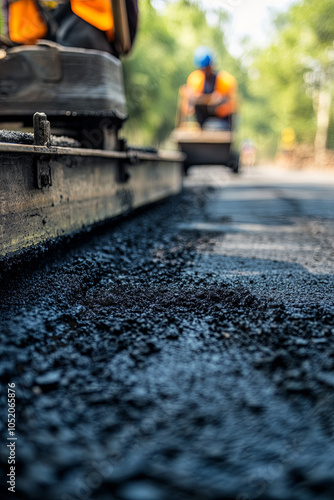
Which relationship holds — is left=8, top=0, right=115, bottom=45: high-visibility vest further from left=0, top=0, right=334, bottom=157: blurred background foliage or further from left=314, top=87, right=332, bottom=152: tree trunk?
left=314, top=87, right=332, bottom=152: tree trunk

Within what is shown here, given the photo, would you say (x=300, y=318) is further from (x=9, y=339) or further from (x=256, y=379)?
(x=9, y=339)

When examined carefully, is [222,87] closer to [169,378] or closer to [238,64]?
[169,378]

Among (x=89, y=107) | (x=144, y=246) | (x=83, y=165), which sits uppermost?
(x=89, y=107)

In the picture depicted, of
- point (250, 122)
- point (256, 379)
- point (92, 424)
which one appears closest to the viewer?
point (92, 424)

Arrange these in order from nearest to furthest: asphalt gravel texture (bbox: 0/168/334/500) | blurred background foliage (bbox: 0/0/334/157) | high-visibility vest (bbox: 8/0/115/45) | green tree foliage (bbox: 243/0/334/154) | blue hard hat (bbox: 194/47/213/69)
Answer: asphalt gravel texture (bbox: 0/168/334/500)
high-visibility vest (bbox: 8/0/115/45)
blue hard hat (bbox: 194/47/213/69)
blurred background foliage (bbox: 0/0/334/157)
green tree foliage (bbox: 243/0/334/154)

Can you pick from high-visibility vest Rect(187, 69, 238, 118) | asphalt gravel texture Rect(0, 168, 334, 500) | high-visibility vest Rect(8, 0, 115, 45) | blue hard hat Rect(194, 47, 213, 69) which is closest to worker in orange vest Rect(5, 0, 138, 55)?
high-visibility vest Rect(8, 0, 115, 45)

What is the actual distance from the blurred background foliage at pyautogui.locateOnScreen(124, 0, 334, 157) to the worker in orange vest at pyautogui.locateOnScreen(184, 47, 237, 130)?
82.4 inches

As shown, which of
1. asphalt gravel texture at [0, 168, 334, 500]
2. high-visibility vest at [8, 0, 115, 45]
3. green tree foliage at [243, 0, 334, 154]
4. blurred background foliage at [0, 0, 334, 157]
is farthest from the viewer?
green tree foliage at [243, 0, 334, 154]

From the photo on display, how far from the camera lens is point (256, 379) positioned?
1.48 metres

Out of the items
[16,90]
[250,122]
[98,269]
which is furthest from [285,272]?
[250,122]

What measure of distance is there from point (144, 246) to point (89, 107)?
4.05ft

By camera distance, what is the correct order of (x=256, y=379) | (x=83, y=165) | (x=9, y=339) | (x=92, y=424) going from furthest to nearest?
(x=83, y=165) → (x=9, y=339) → (x=256, y=379) → (x=92, y=424)

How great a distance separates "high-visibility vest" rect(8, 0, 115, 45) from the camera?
3.78m

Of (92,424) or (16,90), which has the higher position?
(16,90)
